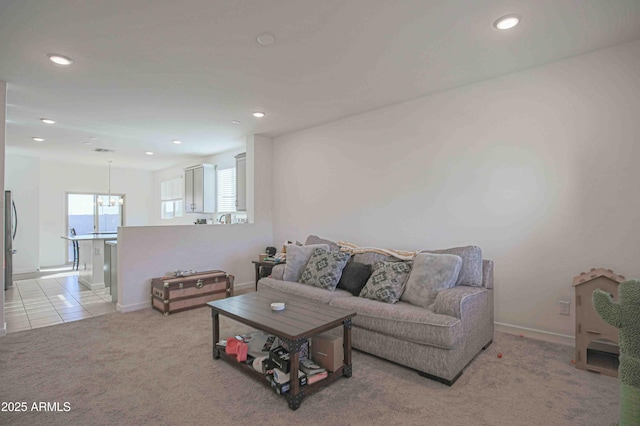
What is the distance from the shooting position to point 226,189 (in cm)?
686

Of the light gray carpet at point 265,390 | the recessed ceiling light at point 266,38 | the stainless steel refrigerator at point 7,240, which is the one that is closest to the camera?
the light gray carpet at point 265,390

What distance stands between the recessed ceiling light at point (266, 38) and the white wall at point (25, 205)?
26.0 ft

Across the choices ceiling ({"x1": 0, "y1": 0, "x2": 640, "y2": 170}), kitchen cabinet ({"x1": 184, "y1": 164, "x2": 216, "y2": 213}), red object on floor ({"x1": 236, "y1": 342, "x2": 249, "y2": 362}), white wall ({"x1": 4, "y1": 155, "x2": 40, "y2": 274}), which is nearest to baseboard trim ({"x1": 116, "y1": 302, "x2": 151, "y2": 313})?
red object on floor ({"x1": 236, "y1": 342, "x2": 249, "y2": 362})

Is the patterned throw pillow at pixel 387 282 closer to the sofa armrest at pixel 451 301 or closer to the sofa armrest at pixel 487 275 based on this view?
the sofa armrest at pixel 451 301

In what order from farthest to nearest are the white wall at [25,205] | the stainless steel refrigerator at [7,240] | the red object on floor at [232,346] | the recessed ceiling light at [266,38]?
the white wall at [25,205]
the stainless steel refrigerator at [7,240]
the red object on floor at [232,346]
the recessed ceiling light at [266,38]

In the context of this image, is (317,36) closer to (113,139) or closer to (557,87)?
(557,87)

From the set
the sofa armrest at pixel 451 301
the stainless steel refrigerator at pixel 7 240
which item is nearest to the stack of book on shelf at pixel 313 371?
the sofa armrest at pixel 451 301

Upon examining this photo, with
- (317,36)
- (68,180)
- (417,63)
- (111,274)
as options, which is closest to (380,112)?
(417,63)

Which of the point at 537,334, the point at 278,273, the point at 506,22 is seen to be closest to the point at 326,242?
the point at 278,273

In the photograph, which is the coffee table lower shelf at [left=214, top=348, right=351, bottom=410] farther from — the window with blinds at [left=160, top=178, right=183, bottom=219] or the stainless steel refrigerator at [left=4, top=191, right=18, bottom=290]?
the window with blinds at [left=160, top=178, right=183, bottom=219]

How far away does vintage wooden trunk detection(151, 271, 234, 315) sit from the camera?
4.07 m

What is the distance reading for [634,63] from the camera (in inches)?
104

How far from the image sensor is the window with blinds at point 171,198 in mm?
8672

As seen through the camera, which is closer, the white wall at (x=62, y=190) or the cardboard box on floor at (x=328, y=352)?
the cardboard box on floor at (x=328, y=352)
